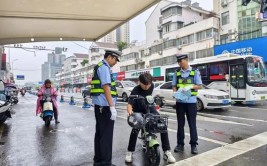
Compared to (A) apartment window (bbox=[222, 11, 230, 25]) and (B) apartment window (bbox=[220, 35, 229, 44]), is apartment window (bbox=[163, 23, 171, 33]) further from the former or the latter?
(B) apartment window (bbox=[220, 35, 229, 44])

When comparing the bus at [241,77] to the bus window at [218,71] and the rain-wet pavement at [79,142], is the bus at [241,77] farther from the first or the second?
the rain-wet pavement at [79,142]

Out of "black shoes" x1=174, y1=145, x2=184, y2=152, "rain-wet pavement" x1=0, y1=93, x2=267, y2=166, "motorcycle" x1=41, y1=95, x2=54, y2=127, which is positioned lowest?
"rain-wet pavement" x1=0, y1=93, x2=267, y2=166

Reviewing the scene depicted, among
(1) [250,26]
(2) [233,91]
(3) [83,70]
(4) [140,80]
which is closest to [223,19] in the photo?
(1) [250,26]

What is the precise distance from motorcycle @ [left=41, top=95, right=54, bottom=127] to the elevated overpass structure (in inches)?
115

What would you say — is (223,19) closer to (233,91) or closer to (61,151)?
(233,91)

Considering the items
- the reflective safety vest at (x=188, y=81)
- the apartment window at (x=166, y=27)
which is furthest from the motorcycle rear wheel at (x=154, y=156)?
the apartment window at (x=166, y=27)

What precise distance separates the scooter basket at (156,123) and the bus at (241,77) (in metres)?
11.8

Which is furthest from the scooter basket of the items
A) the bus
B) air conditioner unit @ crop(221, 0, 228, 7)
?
air conditioner unit @ crop(221, 0, 228, 7)

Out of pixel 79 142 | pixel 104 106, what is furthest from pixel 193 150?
pixel 79 142

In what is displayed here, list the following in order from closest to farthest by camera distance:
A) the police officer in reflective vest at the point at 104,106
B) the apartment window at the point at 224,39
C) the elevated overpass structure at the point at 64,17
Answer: the police officer in reflective vest at the point at 104,106 < the elevated overpass structure at the point at 64,17 < the apartment window at the point at 224,39

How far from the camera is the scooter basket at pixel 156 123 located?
453 centimetres

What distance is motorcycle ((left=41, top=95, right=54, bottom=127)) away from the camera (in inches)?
352

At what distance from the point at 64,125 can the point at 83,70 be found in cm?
8844

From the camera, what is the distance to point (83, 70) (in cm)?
9619
